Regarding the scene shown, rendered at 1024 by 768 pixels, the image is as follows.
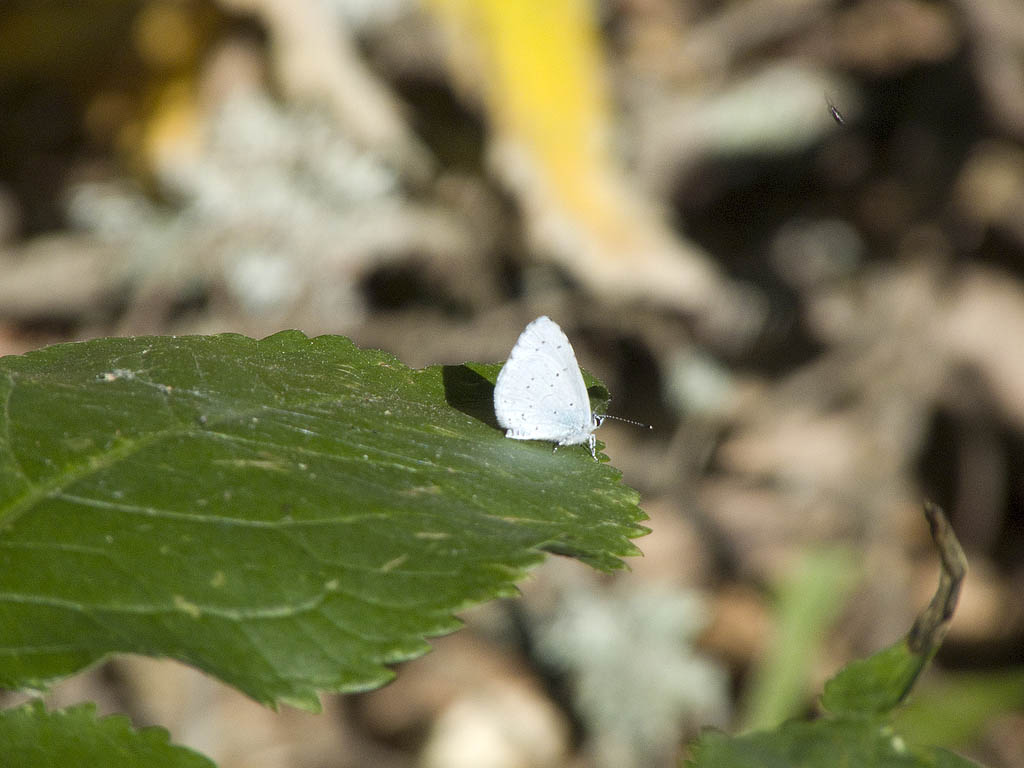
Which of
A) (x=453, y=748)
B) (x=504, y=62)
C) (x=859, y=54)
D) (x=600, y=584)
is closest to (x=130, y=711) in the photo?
(x=453, y=748)

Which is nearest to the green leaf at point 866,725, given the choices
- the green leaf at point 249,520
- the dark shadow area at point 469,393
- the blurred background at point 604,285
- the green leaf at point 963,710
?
the green leaf at point 249,520

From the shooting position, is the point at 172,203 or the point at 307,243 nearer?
the point at 307,243

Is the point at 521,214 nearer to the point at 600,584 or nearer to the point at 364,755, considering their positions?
the point at 600,584

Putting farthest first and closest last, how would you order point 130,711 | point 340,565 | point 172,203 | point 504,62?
point 172,203
point 504,62
point 130,711
point 340,565

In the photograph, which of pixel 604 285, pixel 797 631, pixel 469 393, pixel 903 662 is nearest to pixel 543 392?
pixel 469 393

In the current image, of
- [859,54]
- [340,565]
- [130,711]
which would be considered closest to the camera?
[340,565]

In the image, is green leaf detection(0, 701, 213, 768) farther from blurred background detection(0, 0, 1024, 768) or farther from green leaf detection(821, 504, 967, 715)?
blurred background detection(0, 0, 1024, 768)

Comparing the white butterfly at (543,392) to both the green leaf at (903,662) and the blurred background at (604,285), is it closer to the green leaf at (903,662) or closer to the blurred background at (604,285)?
the green leaf at (903,662)
